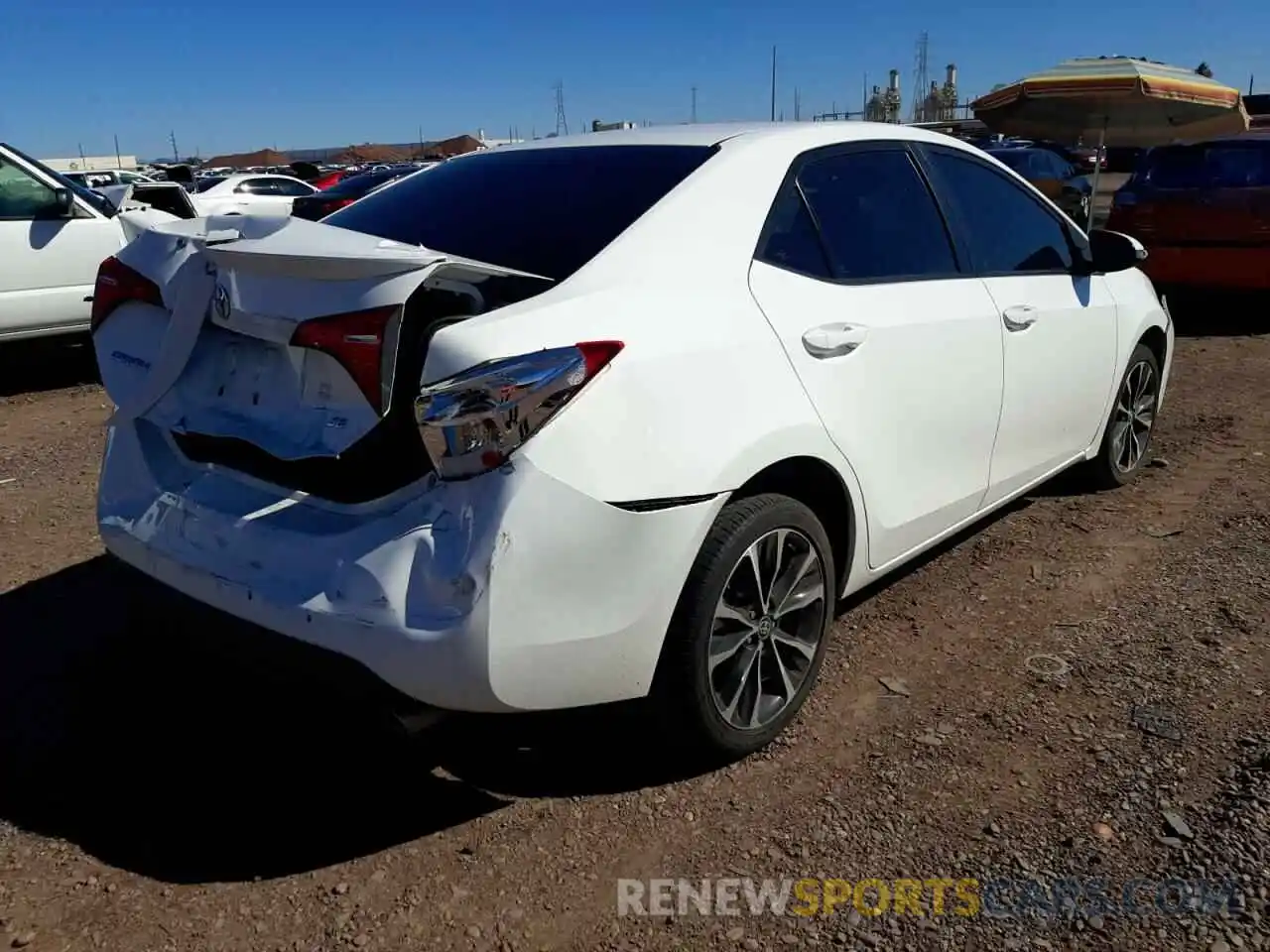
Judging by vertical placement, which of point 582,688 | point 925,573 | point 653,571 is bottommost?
point 925,573

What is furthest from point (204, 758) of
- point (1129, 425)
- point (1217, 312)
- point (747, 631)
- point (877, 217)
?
point (1217, 312)

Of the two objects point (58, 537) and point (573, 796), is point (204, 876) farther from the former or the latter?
point (58, 537)

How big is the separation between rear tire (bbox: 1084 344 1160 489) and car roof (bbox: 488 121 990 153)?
6.01ft

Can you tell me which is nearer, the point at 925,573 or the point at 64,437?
the point at 925,573

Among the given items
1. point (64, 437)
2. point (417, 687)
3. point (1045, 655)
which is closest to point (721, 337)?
point (417, 687)

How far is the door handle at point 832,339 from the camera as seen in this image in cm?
275

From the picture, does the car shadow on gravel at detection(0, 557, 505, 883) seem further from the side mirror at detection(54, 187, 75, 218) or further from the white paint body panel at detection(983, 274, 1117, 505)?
the side mirror at detection(54, 187, 75, 218)

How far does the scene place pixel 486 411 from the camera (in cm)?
211

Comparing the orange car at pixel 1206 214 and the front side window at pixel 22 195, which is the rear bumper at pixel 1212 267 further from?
the front side window at pixel 22 195

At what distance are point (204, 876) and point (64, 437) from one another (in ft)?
14.5

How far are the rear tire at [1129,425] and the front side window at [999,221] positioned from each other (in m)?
0.85

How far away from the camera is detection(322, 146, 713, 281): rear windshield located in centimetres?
265

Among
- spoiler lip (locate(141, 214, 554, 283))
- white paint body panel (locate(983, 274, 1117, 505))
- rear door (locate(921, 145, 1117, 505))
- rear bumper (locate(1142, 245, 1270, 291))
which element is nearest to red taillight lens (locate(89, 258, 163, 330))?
spoiler lip (locate(141, 214, 554, 283))

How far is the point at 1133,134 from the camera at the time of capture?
14.3 meters
